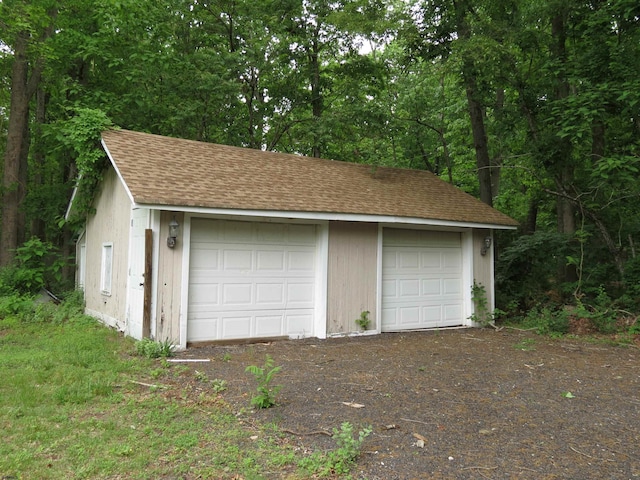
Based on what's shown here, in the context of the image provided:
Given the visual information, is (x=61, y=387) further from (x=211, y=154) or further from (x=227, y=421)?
(x=211, y=154)

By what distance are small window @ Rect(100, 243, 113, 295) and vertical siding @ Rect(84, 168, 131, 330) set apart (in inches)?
4.9

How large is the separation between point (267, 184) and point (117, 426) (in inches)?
215

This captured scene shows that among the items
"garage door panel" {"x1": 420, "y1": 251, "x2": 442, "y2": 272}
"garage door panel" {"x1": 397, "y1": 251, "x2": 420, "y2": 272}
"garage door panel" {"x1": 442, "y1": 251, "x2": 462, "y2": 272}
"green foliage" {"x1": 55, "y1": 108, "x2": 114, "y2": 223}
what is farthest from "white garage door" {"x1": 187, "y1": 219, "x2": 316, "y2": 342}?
"garage door panel" {"x1": 442, "y1": 251, "x2": 462, "y2": 272}

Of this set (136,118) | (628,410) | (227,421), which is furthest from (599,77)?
(136,118)

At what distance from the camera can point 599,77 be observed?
991cm

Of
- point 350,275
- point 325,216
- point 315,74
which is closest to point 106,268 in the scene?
point 325,216

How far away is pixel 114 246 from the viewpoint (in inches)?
347

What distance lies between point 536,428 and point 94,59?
49.2 feet

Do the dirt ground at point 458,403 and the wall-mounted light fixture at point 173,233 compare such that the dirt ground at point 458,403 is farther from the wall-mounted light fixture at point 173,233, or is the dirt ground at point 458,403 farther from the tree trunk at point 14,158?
the tree trunk at point 14,158

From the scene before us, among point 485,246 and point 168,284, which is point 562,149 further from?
point 168,284

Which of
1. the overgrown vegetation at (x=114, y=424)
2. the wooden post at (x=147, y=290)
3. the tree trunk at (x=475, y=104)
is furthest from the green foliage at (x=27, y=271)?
the tree trunk at (x=475, y=104)

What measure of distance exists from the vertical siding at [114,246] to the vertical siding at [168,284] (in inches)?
50.5

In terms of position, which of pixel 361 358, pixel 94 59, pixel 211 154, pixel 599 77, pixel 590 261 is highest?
pixel 94 59

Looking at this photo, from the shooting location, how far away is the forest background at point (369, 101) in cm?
1012
